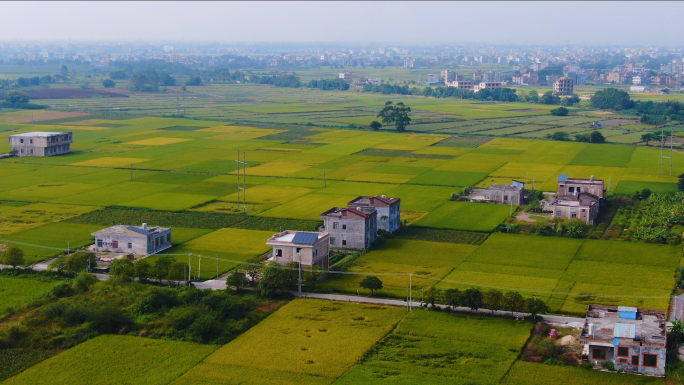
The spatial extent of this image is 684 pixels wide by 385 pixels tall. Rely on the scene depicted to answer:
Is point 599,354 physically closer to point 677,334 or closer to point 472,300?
point 677,334

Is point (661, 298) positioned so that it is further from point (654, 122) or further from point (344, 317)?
point (654, 122)

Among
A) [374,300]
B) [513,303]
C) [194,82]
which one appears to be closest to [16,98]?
[194,82]

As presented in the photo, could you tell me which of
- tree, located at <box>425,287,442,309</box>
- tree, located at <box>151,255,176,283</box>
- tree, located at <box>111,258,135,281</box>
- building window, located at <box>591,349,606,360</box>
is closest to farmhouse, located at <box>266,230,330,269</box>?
tree, located at <box>151,255,176,283</box>

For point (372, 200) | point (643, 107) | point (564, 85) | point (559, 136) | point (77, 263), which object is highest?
point (564, 85)

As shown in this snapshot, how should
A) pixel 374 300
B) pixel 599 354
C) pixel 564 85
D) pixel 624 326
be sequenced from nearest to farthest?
pixel 599 354, pixel 624 326, pixel 374 300, pixel 564 85

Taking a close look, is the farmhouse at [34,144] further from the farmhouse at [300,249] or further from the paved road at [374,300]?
the farmhouse at [300,249]

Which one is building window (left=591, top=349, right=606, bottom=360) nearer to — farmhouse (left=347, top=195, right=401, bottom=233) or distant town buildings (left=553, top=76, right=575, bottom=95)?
farmhouse (left=347, top=195, right=401, bottom=233)
